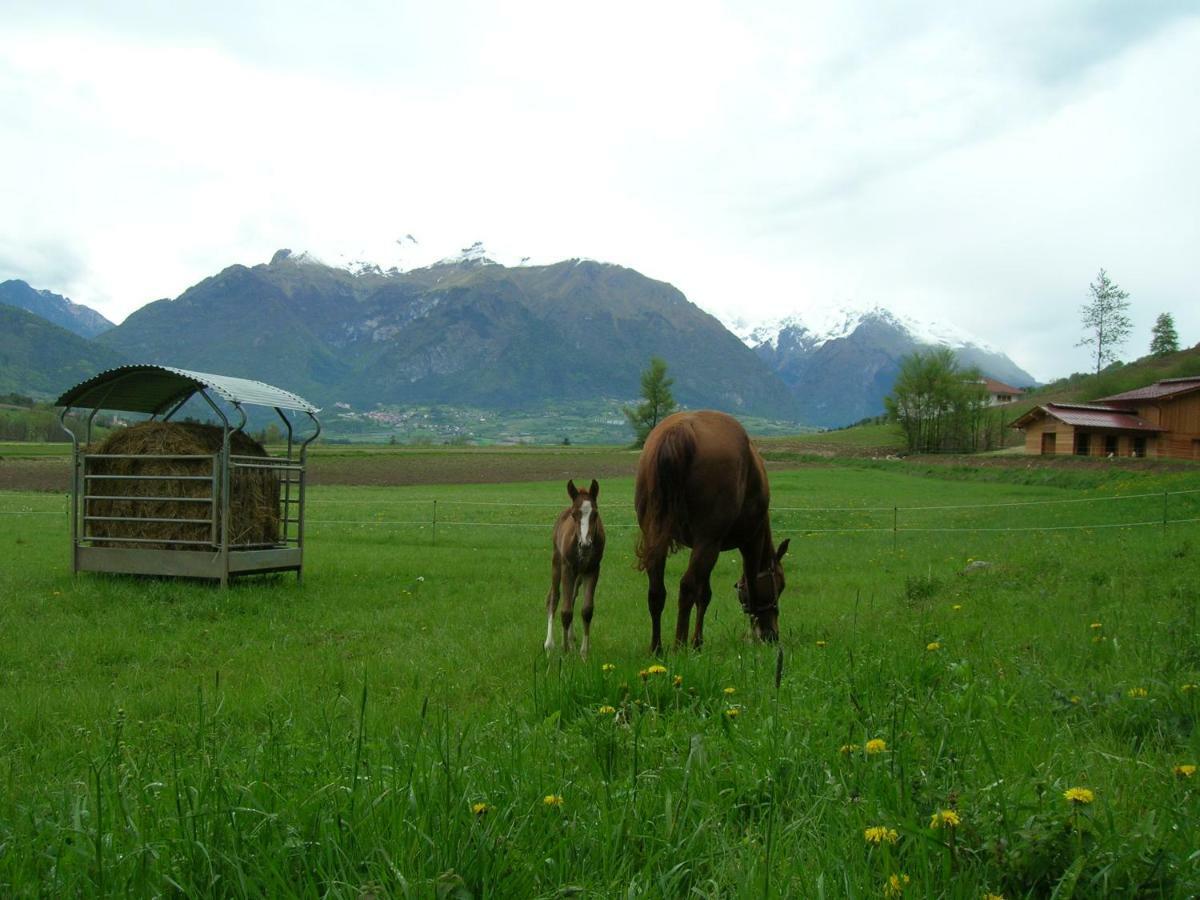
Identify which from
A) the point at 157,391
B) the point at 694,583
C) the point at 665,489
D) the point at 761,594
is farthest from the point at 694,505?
the point at 157,391

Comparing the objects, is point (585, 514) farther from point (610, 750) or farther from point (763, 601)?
point (610, 750)

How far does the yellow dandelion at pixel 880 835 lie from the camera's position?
8.61ft

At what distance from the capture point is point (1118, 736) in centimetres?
427

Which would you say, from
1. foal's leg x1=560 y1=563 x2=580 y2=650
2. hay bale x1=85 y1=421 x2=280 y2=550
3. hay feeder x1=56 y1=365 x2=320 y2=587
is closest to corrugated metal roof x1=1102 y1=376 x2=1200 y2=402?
hay feeder x1=56 y1=365 x2=320 y2=587

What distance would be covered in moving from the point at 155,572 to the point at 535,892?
1315 cm

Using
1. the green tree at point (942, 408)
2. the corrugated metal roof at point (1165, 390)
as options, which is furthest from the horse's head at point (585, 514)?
the green tree at point (942, 408)

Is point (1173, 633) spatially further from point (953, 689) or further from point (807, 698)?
point (807, 698)

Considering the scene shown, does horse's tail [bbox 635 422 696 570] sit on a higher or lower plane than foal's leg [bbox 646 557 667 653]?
higher

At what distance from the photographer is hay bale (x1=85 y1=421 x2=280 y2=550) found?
14.0 meters

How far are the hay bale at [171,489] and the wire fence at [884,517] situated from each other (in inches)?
373

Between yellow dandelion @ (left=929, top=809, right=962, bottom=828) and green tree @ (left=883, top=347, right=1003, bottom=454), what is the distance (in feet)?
311

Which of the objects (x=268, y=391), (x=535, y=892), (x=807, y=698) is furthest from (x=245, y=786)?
(x=268, y=391)

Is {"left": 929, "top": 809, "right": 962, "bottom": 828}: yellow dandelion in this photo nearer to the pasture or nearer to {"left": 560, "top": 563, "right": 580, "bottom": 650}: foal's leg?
the pasture

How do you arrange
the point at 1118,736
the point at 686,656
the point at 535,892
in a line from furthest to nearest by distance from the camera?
the point at 686,656, the point at 1118,736, the point at 535,892
